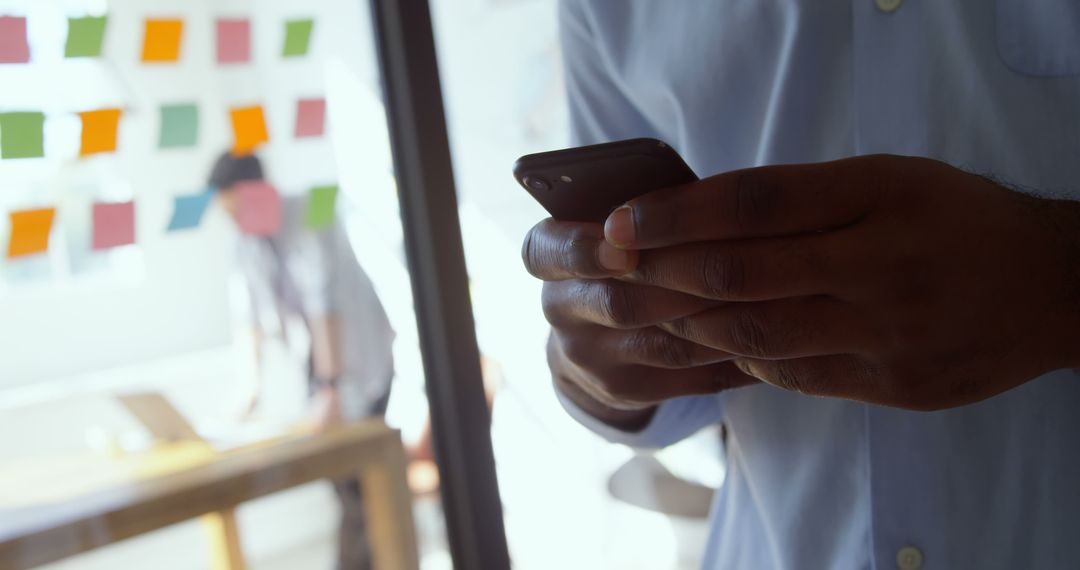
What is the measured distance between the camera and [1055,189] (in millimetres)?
519

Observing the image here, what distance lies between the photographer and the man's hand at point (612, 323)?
0.48 meters

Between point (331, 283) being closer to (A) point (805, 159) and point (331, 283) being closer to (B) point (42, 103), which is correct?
(B) point (42, 103)

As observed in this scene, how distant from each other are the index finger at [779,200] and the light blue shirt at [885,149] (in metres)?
0.20

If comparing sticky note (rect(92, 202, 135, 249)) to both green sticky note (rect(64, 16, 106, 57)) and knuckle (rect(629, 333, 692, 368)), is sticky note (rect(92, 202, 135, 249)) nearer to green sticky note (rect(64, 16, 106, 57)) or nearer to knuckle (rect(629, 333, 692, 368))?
green sticky note (rect(64, 16, 106, 57))

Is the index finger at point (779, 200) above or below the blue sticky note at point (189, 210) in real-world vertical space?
below

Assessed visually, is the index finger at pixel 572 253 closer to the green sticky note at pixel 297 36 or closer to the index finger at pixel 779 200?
the index finger at pixel 779 200

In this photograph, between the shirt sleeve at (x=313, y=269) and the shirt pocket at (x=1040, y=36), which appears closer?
the shirt pocket at (x=1040, y=36)

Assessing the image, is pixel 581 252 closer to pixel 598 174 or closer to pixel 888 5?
pixel 598 174

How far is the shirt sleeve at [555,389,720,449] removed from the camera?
75 cm

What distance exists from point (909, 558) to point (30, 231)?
1.08 metres

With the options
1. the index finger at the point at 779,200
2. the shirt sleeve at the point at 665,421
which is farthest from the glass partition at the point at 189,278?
the index finger at the point at 779,200

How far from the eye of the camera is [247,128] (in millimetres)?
1261

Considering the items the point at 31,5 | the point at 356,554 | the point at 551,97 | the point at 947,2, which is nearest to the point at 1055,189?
the point at 947,2

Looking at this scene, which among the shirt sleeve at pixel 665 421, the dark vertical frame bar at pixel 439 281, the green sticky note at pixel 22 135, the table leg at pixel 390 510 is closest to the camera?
the shirt sleeve at pixel 665 421
